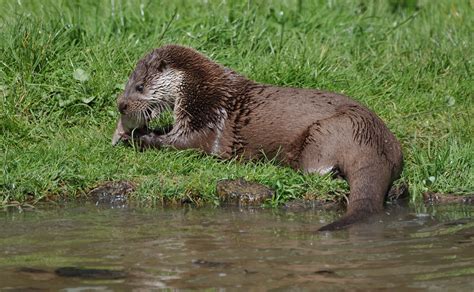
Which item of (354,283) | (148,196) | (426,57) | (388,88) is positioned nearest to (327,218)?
(148,196)

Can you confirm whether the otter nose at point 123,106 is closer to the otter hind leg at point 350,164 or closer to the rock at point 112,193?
the rock at point 112,193

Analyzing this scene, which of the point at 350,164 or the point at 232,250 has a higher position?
the point at 350,164

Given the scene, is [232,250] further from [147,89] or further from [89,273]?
[147,89]

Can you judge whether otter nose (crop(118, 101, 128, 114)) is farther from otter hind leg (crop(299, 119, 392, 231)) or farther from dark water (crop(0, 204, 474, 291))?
otter hind leg (crop(299, 119, 392, 231))

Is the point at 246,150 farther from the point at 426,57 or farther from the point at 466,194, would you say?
the point at 426,57

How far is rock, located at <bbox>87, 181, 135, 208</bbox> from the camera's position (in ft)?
19.5

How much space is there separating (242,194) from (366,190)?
0.67 metres

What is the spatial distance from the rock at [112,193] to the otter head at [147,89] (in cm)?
67

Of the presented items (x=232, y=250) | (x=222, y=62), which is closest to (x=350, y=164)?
(x=232, y=250)

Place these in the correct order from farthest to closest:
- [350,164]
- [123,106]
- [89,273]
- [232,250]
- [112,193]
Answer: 1. [123,106]
2. [112,193]
3. [350,164]
4. [232,250]
5. [89,273]

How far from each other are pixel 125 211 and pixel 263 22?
2.60 meters

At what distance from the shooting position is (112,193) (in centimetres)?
600

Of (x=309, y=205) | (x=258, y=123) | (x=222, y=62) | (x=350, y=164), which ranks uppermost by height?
(x=222, y=62)

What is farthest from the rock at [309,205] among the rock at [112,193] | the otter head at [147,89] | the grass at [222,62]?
the otter head at [147,89]
